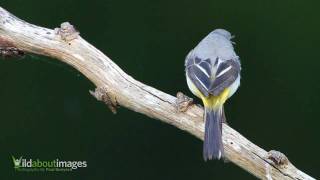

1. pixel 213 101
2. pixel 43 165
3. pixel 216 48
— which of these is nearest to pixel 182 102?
pixel 213 101

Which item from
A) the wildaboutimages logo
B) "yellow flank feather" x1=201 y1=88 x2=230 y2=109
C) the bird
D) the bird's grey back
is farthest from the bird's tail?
the wildaboutimages logo

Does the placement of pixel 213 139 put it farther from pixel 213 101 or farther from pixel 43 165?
pixel 43 165

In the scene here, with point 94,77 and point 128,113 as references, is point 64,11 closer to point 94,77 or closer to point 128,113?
point 128,113

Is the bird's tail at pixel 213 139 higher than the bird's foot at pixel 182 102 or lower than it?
lower

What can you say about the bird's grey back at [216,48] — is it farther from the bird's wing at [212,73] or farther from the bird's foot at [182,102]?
the bird's foot at [182,102]

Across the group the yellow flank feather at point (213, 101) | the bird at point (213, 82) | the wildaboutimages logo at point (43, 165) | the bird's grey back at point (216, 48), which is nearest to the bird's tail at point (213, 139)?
the bird at point (213, 82)

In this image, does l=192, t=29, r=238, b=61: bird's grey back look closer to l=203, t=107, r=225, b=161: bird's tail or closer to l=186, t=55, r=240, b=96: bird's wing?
l=186, t=55, r=240, b=96: bird's wing

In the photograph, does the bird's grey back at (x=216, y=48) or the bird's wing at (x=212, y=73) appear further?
the bird's grey back at (x=216, y=48)

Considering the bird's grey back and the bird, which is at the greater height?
the bird's grey back
